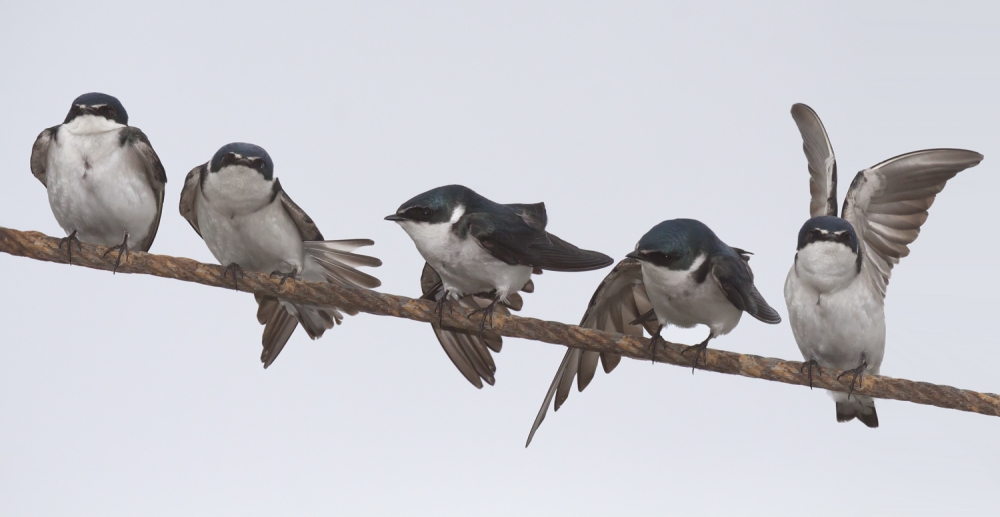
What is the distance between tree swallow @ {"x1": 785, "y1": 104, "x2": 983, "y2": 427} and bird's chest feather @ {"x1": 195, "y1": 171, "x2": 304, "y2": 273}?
5.44ft

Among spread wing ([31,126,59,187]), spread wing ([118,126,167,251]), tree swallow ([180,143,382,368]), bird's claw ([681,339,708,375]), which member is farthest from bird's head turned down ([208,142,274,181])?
bird's claw ([681,339,708,375])

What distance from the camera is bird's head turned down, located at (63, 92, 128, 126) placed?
3543 millimetres

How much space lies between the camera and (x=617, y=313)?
405 cm

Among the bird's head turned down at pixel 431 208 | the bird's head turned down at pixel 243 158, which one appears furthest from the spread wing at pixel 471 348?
the bird's head turned down at pixel 243 158

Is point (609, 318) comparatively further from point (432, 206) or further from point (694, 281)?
point (432, 206)

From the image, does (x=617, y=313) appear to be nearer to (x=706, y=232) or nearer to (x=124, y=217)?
(x=706, y=232)

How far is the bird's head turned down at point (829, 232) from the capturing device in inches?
132

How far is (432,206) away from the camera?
3.28 meters

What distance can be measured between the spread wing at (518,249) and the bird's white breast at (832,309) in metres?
0.68

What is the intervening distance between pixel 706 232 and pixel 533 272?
60cm

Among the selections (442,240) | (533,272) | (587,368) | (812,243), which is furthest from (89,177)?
(812,243)

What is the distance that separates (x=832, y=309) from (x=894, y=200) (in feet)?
2.57

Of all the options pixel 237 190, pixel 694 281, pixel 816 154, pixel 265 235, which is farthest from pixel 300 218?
pixel 816 154

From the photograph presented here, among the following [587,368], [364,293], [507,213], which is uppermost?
[507,213]
